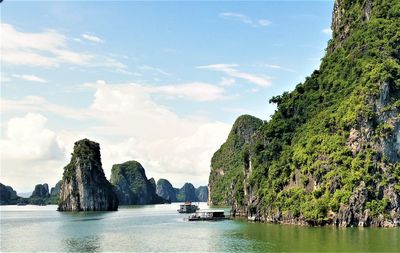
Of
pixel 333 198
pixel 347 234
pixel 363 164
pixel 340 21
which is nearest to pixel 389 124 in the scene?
pixel 363 164

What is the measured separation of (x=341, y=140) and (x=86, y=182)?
289 feet

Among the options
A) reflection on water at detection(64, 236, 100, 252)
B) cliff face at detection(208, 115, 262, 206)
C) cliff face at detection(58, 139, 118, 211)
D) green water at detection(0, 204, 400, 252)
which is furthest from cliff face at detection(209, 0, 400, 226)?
cliff face at detection(208, 115, 262, 206)

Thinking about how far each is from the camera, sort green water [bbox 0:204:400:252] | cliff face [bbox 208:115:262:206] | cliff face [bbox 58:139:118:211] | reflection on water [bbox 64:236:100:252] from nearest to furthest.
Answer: green water [bbox 0:204:400:252]
reflection on water [bbox 64:236:100:252]
cliff face [bbox 58:139:118:211]
cliff face [bbox 208:115:262:206]

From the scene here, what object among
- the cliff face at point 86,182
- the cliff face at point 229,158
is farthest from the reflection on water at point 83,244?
the cliff face at point 229,158

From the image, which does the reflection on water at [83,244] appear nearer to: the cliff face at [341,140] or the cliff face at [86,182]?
the cliff face at [341,140]

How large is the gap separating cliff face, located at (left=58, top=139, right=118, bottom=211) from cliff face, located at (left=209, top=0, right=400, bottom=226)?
183ft

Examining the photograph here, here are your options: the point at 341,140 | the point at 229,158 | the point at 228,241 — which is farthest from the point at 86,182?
the point at 228,241

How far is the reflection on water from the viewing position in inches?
1770

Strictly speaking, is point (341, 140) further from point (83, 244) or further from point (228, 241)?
point (83, 244)

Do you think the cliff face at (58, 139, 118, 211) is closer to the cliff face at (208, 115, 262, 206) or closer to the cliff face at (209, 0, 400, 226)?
the cliff face at (208, 115, 262, 206)

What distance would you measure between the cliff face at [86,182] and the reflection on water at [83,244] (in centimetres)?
8121

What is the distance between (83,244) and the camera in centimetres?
4891

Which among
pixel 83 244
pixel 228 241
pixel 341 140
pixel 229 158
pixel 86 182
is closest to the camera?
pixel 228 241

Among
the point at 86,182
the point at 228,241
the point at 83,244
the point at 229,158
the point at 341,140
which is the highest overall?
the point at 229,158
